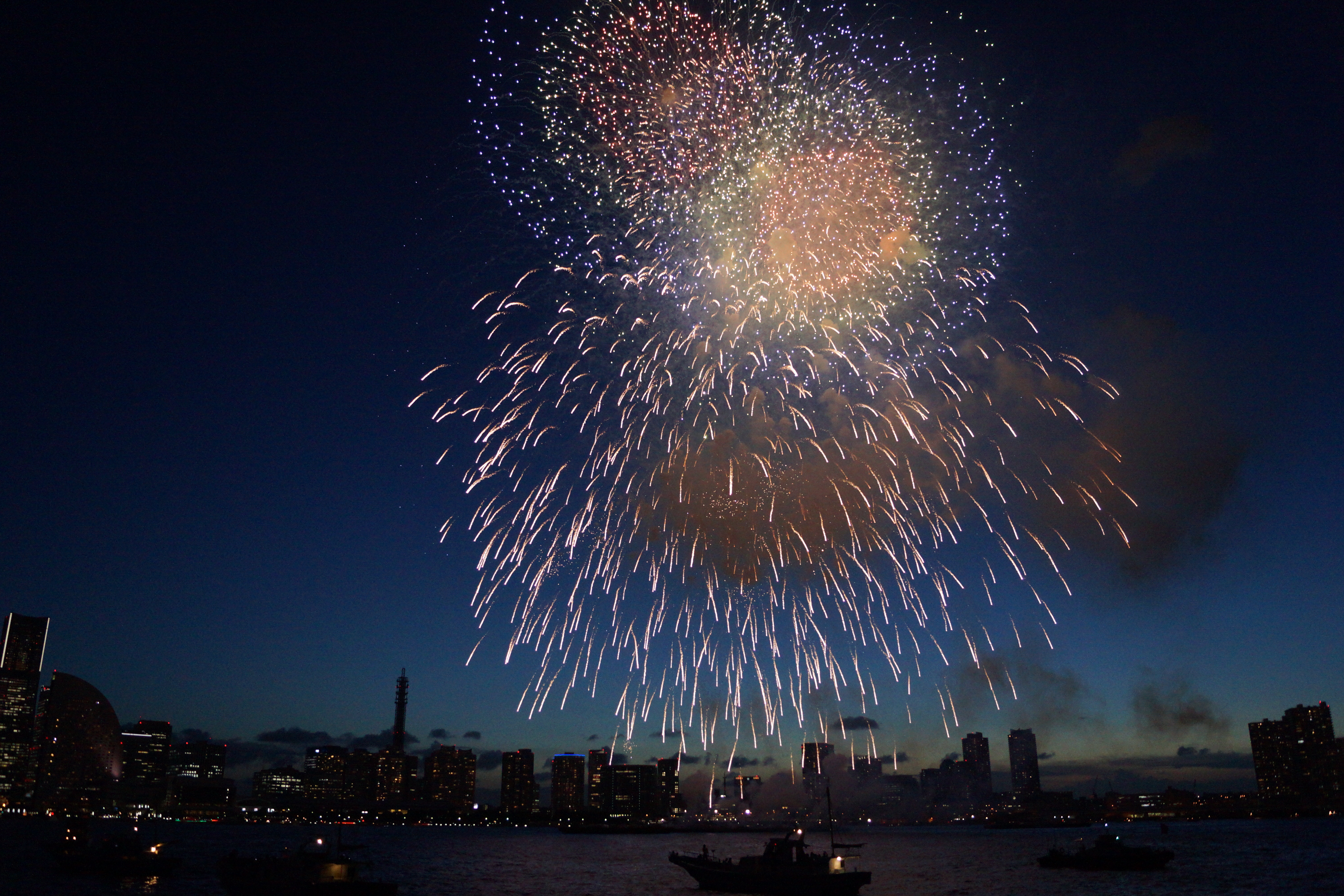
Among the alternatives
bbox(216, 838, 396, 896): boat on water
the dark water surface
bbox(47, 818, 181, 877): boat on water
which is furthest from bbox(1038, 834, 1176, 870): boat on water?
bbox(47, 818, 181, 877): boat on water

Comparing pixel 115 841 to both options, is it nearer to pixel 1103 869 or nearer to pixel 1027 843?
pixel 1103 869

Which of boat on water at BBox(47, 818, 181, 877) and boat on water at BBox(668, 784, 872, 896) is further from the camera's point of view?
boat on water at BBox(47, 818, 181, 877)

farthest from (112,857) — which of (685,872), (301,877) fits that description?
(685,872)

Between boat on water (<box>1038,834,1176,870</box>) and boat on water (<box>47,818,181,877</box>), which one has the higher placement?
boat on water (<box>47,818,181,877</box>)

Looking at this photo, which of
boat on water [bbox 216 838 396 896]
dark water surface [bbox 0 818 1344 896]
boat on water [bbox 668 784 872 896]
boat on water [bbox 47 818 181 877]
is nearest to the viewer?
boat on water [bbox 216 838 396 896]

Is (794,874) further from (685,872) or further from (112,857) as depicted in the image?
(112,857)

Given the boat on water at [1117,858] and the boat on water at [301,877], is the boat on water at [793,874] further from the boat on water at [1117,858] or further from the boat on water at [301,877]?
the boat on water at [1117,858]

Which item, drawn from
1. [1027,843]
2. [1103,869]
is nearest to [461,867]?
[1103,869]

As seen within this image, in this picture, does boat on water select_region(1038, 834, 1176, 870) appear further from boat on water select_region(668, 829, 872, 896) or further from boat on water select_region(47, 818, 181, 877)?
boat on water select_region(47, 818, 181, 877)
